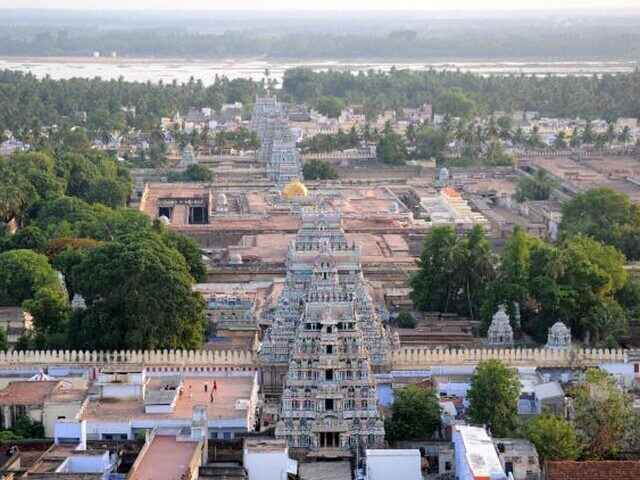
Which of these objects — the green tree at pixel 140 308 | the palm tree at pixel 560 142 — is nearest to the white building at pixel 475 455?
the green tree at pixel 140 308

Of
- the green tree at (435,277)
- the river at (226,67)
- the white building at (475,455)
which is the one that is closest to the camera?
the white building at (475,455)

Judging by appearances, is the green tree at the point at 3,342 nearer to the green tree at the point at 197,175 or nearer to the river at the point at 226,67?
the green tree at the point at 197,175

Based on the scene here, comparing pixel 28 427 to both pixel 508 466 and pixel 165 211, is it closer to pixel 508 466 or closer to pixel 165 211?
pixel 508 466

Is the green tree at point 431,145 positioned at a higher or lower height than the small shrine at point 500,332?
lower

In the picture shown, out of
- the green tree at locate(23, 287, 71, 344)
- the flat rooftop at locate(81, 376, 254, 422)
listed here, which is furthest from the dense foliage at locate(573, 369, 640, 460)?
the green tree at locate(23, 287, 71, 344)

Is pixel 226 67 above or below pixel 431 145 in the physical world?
below

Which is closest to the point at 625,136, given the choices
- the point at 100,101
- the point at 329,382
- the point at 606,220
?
the point at 606,220
